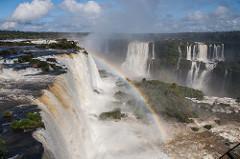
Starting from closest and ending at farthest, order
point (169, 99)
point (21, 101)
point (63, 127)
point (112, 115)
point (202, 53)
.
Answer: point (63, 127), point (21, 101), point (112, 115), point (169, 99), point (202, 53)

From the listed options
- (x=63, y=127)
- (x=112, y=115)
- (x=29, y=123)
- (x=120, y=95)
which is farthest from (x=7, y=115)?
(x=120, y=95)

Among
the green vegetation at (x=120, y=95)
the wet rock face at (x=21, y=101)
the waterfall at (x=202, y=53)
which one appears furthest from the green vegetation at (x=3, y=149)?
the waterfall at (x=202, y=53)

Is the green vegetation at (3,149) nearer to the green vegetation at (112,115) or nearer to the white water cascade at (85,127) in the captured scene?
the white water cascade at (85,127)

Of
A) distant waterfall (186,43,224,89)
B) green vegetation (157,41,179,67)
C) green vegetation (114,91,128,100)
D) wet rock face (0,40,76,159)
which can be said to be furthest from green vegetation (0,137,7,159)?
green vegetation (157,41,179,67)

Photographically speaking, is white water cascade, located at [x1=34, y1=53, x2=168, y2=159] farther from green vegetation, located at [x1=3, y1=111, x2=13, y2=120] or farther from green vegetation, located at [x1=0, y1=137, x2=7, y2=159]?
green vegetation, located at [x1=3, y1=111, x2=13, y2=120]

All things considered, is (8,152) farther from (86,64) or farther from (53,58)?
(86,64)

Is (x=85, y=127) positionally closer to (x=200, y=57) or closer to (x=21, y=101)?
(x=21, y=101)
